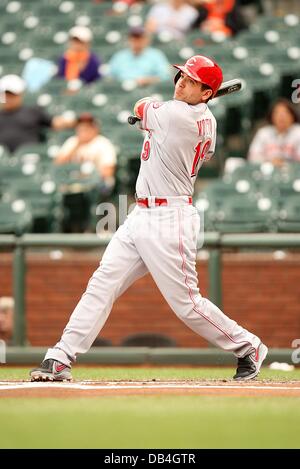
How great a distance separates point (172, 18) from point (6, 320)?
660 centimetres

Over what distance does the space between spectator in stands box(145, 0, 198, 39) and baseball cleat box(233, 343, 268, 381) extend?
8319 mm

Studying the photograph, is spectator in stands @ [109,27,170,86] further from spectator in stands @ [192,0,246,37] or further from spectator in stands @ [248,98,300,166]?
spectator in stands @ [248,98,300,166]

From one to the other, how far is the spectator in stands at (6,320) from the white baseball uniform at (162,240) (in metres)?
2.60

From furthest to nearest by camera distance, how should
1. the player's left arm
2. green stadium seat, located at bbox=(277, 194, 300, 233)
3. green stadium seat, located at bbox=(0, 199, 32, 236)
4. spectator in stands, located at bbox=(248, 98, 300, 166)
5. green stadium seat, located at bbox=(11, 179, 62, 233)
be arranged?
spectator in stands, located at bbox=(248, 98, 300, 166), green stadium seat, located at bbox=(11, 179, 62, 233), green stadium seat, located at bbox=(0, 199, 32, 236), green stadium seat, located at bbox=(277, 194, 300, 233), the player's left arm

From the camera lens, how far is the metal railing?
8484 mm

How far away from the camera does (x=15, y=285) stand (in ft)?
28.7

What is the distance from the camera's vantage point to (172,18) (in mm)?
14195

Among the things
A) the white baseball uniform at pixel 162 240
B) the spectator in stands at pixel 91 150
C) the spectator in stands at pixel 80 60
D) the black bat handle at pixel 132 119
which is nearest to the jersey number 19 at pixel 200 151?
the white baseball uniform at pixel 162 240

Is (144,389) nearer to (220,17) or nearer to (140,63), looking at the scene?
(140,63)

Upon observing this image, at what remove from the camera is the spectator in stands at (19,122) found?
11641mm

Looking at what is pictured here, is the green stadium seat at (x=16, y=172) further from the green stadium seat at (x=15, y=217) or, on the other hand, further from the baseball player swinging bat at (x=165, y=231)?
the baseball player swinging bat at (x=165, y=231)

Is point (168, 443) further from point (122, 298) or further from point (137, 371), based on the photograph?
point (122, 298)

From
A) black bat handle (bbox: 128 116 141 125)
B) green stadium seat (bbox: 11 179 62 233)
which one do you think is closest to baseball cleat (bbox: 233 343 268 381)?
black bat handle (bbox: 128 116 141 125)
